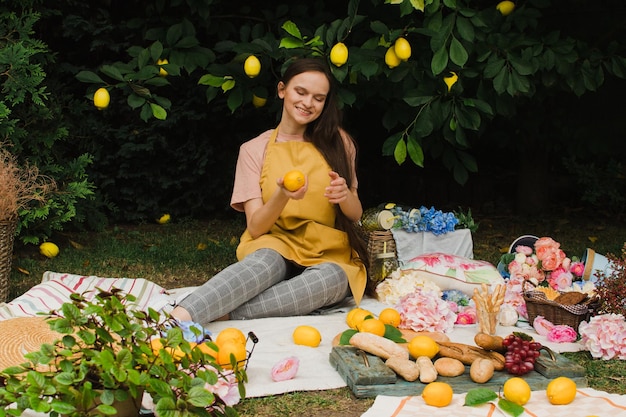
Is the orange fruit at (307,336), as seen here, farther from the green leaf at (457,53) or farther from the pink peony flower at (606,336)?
the green leaf at (457,53)

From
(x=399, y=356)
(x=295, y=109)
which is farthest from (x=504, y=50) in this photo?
(x=399, y=356)

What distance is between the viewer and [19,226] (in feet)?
14.8

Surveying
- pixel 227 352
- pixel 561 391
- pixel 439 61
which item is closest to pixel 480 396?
pixel 561 391

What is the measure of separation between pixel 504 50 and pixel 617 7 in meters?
2.25

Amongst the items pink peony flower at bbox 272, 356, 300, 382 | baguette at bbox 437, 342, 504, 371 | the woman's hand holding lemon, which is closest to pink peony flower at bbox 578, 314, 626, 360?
baguette at bbox 437, 342, 504, 371

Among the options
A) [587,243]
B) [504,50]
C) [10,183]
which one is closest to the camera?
[10,183]

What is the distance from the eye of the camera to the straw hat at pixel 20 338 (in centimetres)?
267

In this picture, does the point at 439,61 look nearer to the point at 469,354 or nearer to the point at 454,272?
the point at 454,272

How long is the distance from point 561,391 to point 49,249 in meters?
3.35

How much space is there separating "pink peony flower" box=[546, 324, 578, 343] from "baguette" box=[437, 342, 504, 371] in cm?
53

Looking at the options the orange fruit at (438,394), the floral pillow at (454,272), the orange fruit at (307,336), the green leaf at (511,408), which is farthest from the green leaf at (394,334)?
the floral pillow at (454,272)

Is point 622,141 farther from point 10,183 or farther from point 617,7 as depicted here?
point 10,183

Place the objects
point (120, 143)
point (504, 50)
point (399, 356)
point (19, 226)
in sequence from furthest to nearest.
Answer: point (120, 143), point (19, 226), point (504, 50), point (399, 356)

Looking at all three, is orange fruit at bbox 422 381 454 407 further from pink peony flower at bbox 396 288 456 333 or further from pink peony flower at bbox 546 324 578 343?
pink peony flower at bbox 546 324 578 343
